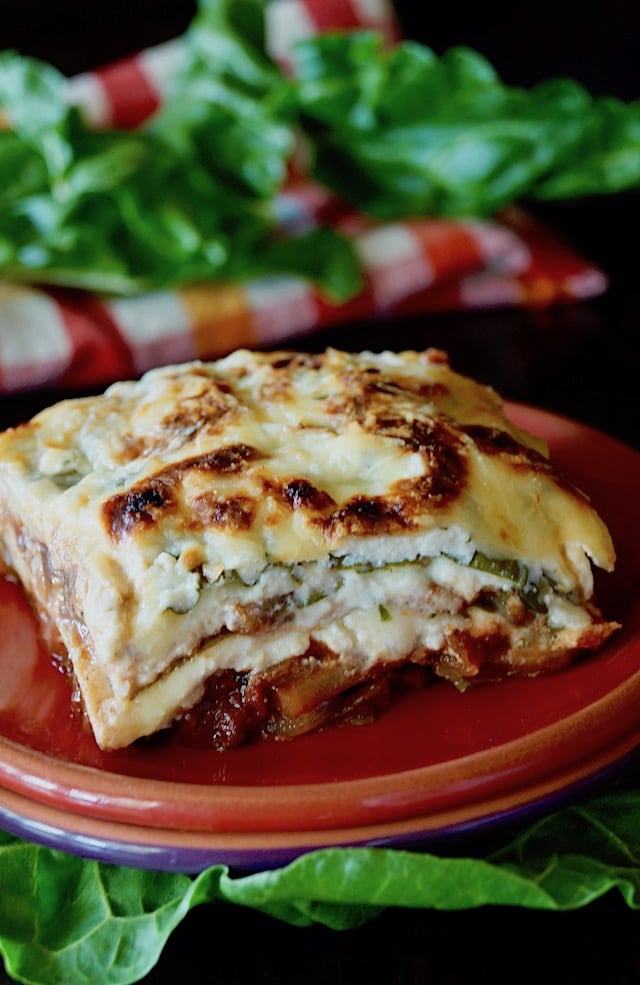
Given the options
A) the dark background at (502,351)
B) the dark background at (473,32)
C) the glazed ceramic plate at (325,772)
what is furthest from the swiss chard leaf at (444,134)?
the glazed ceramic plate at (325,772)

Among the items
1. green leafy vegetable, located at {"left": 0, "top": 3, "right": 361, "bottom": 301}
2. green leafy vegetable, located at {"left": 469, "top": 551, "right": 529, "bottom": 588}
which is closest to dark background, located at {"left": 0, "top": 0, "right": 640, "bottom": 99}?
green leafy vegetable, located at {"left": 0, "top": 3, "right": 361, "bottom": 301}

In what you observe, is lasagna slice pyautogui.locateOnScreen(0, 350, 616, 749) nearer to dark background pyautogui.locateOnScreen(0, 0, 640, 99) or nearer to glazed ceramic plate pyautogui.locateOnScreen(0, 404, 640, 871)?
glazed ceramic plate pyautogui.locateOnScreen(0, 404, 640, 871)

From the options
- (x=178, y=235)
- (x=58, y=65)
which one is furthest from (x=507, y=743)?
(x=58, y=65)

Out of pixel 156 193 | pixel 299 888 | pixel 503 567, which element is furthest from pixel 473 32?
A: pixel 299 888

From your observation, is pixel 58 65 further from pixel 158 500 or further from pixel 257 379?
pixel 158 500

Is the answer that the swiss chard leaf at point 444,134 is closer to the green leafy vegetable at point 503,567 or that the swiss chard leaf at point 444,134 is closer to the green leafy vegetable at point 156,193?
the green leafy vegetable at point 156,193

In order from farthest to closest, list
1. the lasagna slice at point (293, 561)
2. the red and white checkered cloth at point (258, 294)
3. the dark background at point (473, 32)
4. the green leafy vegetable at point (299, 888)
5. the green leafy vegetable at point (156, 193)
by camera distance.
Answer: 1. the dark background at point (473, 32)
2. the green leafy vegetable at point (156, 193)
3. the red and white checkered cloth at point (258, 294)
4. the lasagna slice at point (293, 561)
5. the green leafy vegetable at point (299, 888)

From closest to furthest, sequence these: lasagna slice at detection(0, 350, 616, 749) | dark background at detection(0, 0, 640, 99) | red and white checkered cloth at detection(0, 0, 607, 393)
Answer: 1. lasagna slice at detection(0, 350, 616, 749)
2. red and white checkered cloth at detection(0, 0, 607, 393)
3. dark background at detection(0, 0, 640, 99)
